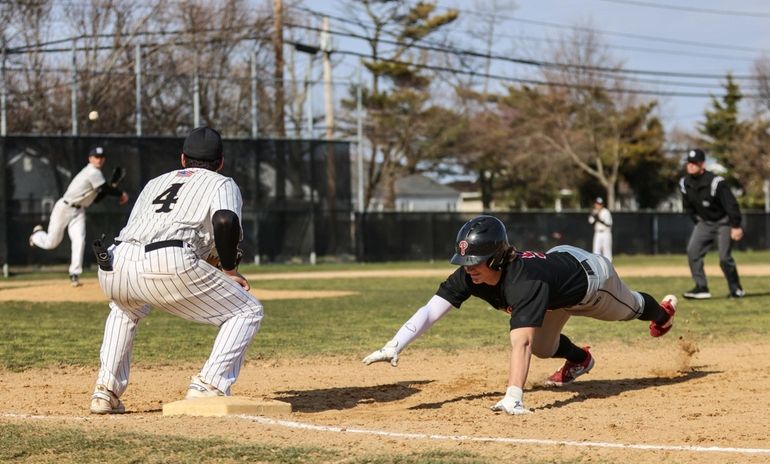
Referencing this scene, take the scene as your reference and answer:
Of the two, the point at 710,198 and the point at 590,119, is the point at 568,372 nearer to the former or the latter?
the point at 710,198

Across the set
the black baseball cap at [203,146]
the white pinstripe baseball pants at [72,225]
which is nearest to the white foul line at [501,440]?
the black baseball cap at [203,146]

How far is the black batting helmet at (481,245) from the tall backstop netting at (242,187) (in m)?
21.2

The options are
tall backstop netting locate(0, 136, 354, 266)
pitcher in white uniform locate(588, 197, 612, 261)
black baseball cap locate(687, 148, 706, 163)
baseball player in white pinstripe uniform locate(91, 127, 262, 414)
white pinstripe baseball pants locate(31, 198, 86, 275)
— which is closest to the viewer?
baseball player in white pinstripe uniform locate(91, 127, 262, 414)

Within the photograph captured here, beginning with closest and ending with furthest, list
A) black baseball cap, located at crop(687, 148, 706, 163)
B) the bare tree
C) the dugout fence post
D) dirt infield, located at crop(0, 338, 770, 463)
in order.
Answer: dirt infield, located at crop(0, 338, 770, 463), black baseball cap, located at crop(687, 148, 706, 163), the dugout fence post, the bare tree

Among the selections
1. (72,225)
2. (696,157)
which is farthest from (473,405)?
(72,225)

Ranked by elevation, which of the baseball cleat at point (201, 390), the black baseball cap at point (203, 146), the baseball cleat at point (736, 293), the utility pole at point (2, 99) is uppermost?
the utility pole at point (2, 99)

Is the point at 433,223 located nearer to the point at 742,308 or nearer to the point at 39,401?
the point at 742,308

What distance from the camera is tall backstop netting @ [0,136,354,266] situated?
26359 mm

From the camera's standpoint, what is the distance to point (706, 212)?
15.5 m

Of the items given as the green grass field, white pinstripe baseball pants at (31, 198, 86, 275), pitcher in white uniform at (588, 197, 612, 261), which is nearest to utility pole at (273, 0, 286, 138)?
pitcher in white uniform at (588, 197, 612, 261)

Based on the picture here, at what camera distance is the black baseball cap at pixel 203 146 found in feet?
21.8

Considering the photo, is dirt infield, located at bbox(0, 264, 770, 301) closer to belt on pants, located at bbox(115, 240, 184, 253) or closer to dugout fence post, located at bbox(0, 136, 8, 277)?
dugout fence post, located at bbox(0, 136, 8, 277)

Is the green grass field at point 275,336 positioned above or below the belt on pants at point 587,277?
below

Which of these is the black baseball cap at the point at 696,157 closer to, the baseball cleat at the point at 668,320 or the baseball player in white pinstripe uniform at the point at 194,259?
the baseball cleat at the point at 668,320
